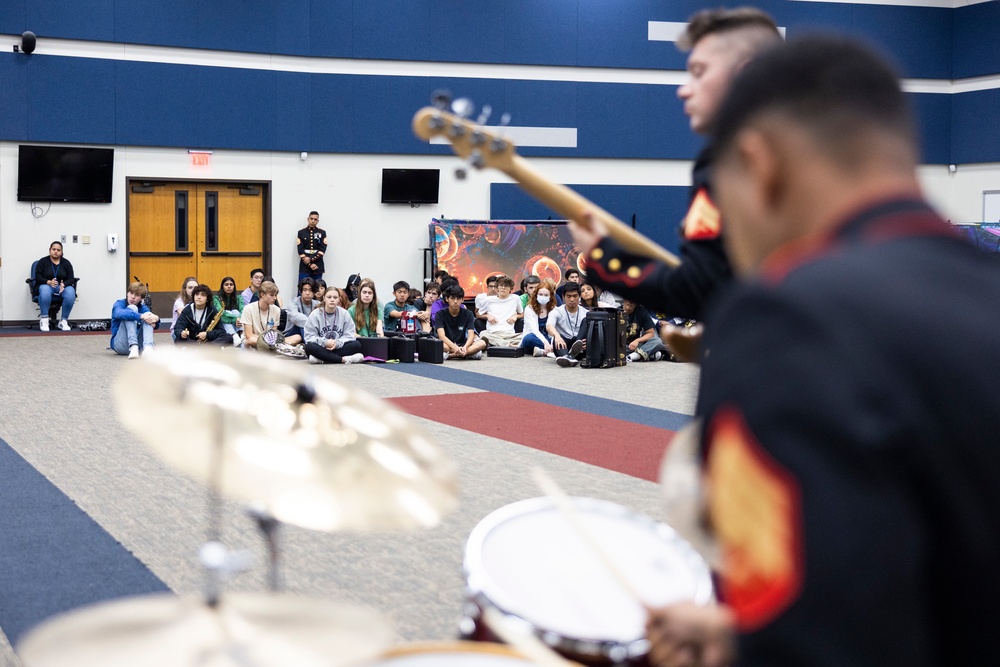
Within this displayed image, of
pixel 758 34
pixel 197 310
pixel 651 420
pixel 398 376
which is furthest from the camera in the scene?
pixel 197 310

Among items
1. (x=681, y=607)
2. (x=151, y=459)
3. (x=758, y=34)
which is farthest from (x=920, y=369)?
(x=151, y=459)

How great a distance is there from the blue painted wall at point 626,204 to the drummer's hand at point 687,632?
18.5 m

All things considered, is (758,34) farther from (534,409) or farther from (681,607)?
(534,409)

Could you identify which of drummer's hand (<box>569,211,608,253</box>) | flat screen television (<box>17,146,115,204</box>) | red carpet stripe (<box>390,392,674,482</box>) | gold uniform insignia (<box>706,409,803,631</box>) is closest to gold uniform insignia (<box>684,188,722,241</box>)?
drummer's hand (<box>569,211,608,253</box>)

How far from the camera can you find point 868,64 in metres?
1.01

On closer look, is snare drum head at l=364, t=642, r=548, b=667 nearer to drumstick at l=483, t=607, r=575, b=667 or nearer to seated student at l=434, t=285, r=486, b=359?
drumstick at l=483, t=607, r=575, b=667

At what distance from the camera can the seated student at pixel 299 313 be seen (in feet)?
43.8

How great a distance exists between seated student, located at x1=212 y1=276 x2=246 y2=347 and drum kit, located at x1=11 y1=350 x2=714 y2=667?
11.8 m

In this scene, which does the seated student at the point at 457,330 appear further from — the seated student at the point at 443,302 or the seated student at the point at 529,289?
the seated student at the point at 529,289

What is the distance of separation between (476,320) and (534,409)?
5.82m

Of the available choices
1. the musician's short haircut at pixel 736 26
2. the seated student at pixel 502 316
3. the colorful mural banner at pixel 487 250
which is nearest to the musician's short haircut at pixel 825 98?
the musician's short haircut at pixel 736 26

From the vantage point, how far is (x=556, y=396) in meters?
9.94

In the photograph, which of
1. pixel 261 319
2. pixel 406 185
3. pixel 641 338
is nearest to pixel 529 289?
pixel 641 338

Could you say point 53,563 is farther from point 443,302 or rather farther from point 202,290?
point 443,302
